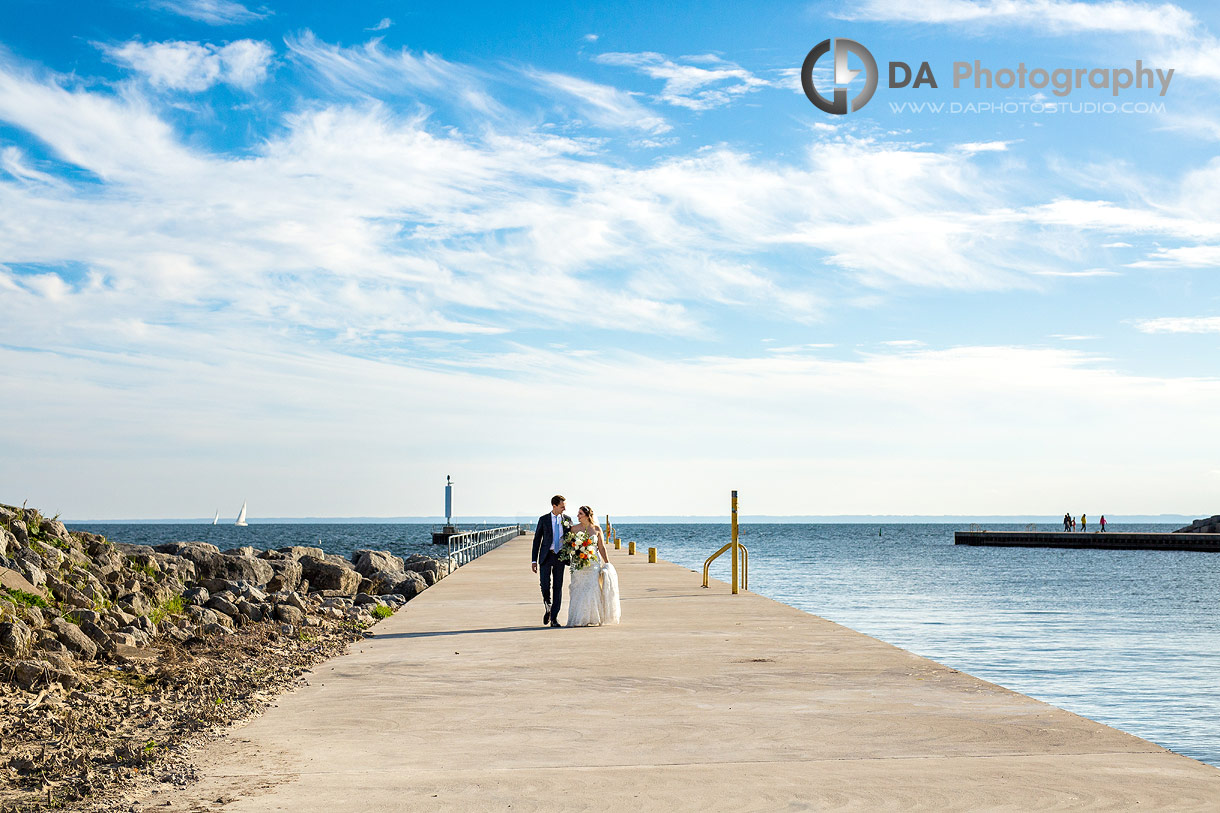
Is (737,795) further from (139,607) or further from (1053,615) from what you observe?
(1053,615)

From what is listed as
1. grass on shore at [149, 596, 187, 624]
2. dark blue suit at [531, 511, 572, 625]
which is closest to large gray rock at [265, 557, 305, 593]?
grass on shore at [149, 596, 187, 624]

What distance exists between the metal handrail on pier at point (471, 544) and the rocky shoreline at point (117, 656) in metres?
9.23

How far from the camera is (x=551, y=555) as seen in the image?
584 inches

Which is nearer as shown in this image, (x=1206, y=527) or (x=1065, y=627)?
(x=1065, y=627)

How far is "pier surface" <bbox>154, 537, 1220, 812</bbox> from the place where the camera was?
5.80m

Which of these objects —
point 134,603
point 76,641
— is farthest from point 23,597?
point 76,641

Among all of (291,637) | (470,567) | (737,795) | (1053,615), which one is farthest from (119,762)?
(1053,615)

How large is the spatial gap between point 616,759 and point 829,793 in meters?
1.44

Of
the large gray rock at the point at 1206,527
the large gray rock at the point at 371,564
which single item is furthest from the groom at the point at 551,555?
the large gray rock at the point at 1206,527

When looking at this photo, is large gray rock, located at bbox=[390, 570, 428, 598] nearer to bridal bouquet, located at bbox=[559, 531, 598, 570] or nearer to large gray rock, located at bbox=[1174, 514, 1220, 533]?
bridal bouquet, located at bbox=[559, 531, 598, 570]

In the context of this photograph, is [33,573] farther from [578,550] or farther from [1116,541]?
[1116,541]

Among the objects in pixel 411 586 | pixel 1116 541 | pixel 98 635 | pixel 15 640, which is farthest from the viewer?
pixel 1116 541

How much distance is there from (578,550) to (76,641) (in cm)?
610

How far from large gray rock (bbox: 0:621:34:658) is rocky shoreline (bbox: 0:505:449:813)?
0.04ft
